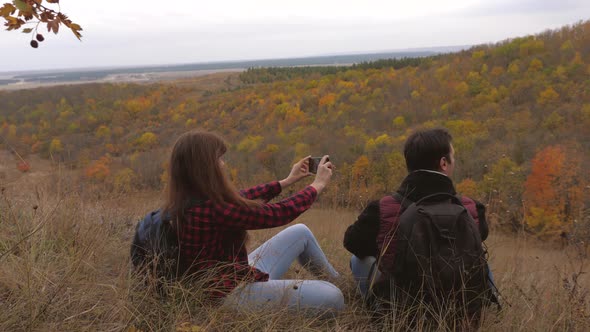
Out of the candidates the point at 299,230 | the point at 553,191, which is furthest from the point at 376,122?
the point at 299,230

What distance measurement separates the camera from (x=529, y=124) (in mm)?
30406

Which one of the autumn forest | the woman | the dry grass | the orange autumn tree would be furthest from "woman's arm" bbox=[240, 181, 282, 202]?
the orange autumn tree

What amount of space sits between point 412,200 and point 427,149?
0.23m

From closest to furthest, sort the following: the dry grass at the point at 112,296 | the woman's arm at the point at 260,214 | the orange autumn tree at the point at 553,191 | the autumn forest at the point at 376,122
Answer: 1. the dry grass at the point at 112,296
2. the woman's arm at the point at 260,214
3. the orange autumn tree at the point at 553,191
4. the autumn forest at the point at 376,122

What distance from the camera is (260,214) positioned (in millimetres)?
1901

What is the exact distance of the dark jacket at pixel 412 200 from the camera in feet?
6.17

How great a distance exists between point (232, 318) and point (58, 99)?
7290cm

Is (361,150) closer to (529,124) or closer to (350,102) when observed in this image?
(529,124)

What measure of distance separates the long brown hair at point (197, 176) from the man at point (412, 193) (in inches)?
22.3

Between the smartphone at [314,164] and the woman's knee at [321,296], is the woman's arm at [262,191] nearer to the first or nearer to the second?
the smartphone at [314,164]

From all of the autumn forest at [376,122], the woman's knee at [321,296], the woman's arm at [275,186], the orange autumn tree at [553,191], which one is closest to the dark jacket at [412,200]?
the woman's knee at [321,296]

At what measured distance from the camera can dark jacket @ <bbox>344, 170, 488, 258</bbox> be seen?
74.1 inches

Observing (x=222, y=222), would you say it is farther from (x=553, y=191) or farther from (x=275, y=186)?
(x=553, y=191)

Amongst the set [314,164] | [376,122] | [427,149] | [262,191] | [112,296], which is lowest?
[376,122]
